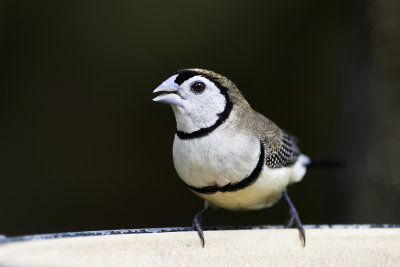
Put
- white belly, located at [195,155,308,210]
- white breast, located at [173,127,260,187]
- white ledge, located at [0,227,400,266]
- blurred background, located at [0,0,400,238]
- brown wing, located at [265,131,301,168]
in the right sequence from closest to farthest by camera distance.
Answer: white ledge, located at [0,227,400,266]
white breast, located at [173,127,260,187]
white belly, located at [195,155,308,210]
brown wing, located at [265,131,301,168]
blurred background, located at [0,0,400,238]

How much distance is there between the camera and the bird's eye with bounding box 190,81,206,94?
2312 mm

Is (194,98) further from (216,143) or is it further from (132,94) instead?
(132,94)

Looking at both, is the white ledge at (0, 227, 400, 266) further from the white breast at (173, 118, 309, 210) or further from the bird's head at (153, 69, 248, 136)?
the bird's head at (153, 69, 248, 136)

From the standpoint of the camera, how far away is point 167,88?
7.48 ft

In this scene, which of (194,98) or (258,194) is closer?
(194,98)

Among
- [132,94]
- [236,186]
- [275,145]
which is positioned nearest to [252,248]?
[236,186]

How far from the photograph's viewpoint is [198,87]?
2320mm

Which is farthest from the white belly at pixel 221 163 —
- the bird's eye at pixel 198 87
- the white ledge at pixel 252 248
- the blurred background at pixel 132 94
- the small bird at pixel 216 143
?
the blurred background at pixel 132 94

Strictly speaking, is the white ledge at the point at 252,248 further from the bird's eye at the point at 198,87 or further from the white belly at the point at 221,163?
the bird's eye at the point at 198,87

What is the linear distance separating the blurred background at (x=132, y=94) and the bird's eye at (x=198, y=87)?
2.30 meters

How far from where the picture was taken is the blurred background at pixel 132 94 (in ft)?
15.6

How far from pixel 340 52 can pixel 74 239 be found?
349 centimetres

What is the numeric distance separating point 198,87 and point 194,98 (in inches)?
1.8

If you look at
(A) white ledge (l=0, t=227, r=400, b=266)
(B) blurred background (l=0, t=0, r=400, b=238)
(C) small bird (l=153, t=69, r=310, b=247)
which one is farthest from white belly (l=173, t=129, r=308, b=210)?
(B) blurred background (l=0, t=0, r=400, b=238)
